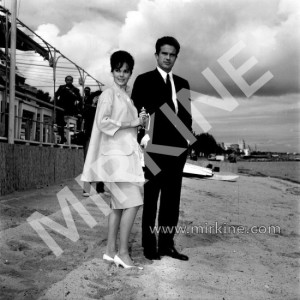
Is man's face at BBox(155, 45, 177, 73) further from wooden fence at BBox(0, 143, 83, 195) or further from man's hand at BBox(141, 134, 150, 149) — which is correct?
wooden fence at BBox(0, 143, 83, 195)

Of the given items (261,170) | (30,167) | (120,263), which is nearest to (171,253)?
(120,263)

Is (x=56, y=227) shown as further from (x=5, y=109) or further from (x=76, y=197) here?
(x=5, y=109)

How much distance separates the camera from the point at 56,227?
13.0 ft

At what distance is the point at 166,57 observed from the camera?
10.2 ft

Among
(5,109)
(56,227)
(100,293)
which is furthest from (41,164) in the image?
(100,293)

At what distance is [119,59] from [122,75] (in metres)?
0.12

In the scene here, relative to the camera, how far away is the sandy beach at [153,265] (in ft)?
8.18

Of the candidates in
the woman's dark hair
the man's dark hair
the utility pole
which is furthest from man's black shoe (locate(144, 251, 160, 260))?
the utility pole

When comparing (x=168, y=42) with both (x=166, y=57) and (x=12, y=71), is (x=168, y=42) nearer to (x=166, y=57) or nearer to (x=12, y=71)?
(x=166, y=57)

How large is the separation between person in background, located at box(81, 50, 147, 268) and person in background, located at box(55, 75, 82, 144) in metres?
6.73

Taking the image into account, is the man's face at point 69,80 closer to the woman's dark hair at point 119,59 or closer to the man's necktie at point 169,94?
the man's necktie at point 169,94

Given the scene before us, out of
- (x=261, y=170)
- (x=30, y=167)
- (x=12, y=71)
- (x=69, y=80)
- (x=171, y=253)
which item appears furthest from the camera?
(x=261, y=170)

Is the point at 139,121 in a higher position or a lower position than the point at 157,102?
lower

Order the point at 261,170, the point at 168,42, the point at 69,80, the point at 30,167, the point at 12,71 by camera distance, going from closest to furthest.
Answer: the point at 168,42 < the point at 12,71 < the point at 30,167 < the point at 69,80 < the point at 261,170
